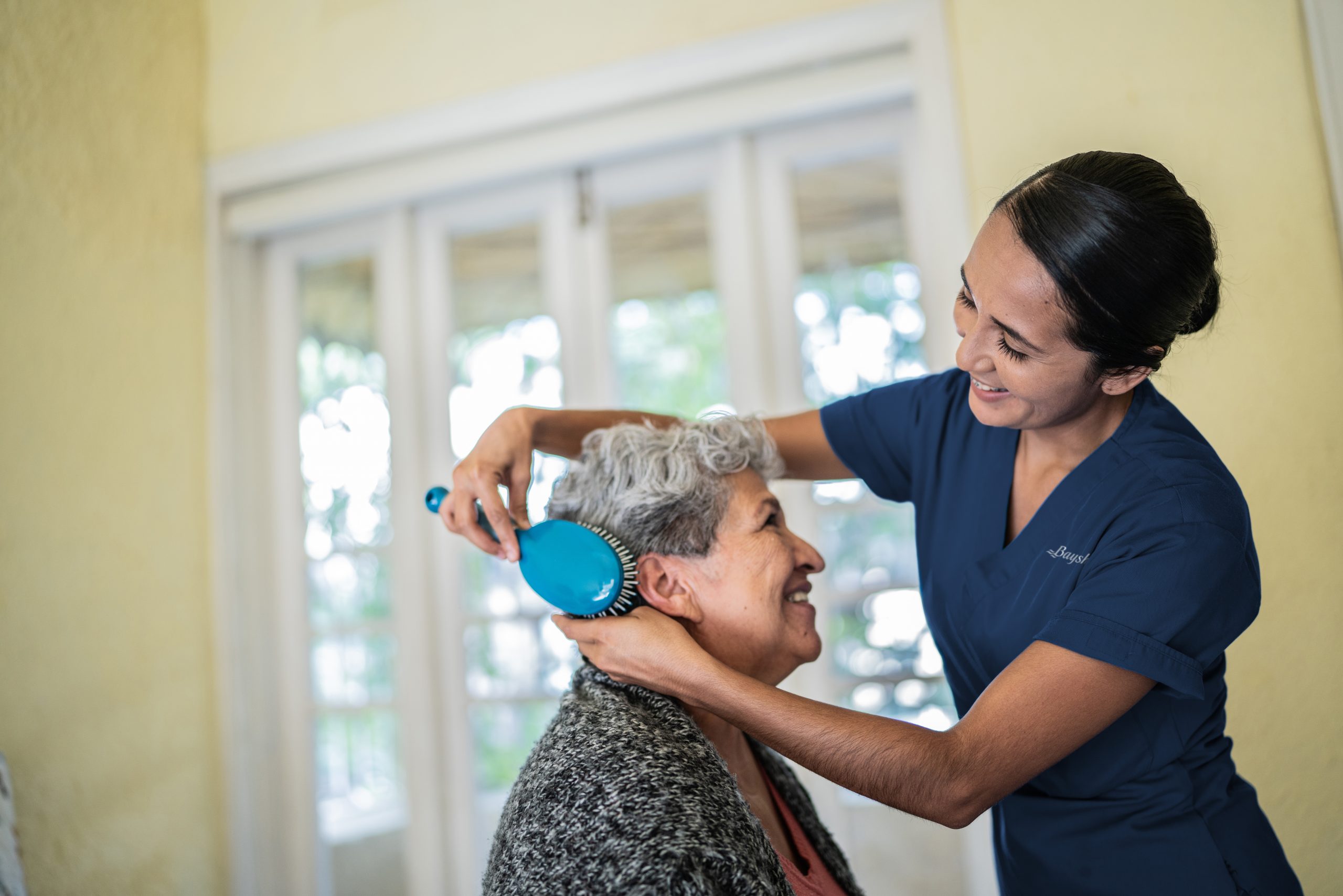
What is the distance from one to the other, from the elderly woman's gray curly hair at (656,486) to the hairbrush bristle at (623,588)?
6 cm

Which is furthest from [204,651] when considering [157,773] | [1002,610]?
[1002,610]

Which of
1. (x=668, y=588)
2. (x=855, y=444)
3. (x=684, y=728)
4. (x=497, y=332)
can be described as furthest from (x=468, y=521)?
(x=497, y=332)

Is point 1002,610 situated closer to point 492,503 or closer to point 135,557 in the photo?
point 492,503

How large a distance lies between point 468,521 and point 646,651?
1.09 ft

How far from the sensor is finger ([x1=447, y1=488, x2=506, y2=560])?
1.22 m

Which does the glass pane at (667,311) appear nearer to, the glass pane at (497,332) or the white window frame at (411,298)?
the white window frame at (411,298)

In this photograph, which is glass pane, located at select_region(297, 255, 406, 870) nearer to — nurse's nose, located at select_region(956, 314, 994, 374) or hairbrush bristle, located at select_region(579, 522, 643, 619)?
hairbrush bristle, located at select_region(579, 522, 643, 619)

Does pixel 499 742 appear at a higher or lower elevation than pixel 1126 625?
lower

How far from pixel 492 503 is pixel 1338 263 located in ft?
5.39

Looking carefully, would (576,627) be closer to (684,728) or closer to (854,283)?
(684,728)

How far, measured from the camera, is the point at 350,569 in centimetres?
272

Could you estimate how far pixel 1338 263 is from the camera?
1.71m

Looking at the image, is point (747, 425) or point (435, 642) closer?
point (747, 425)

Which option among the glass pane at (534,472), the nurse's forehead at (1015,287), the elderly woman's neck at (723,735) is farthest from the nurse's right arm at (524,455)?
the glass pane at (534,472)
